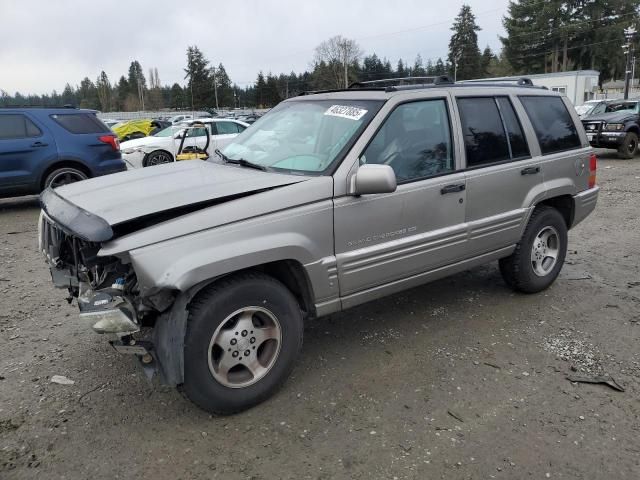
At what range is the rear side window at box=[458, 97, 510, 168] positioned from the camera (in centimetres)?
407

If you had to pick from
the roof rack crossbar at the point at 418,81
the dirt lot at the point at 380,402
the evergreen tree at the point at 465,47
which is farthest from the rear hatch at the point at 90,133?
the evergreen tree at the point at 465,47

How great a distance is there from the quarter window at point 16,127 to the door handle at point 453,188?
7.83 m

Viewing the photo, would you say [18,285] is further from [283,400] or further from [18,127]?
[18,127]

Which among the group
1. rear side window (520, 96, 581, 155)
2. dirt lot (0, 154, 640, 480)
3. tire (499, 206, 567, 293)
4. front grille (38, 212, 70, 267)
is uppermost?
rear side window (520, 96, 581, 155)

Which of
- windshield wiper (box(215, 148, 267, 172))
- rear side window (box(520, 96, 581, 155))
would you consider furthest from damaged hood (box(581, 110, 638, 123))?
windshield wiper (box(215, 148, 267, 172))

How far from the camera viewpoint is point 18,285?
5.39m

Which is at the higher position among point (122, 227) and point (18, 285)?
point (122, 227)

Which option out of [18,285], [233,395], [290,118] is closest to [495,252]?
[290,118]

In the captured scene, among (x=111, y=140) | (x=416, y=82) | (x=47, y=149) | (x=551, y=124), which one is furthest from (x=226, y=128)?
(x=551, y=124)

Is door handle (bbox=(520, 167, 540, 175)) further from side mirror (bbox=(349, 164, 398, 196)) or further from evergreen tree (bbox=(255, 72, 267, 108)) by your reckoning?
evergreen tree (bbox=(255, 72, 267, 108))

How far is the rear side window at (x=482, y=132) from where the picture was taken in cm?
407

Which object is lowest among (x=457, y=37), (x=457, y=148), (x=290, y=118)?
(x=457, y=148)

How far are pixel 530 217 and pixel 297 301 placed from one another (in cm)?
242

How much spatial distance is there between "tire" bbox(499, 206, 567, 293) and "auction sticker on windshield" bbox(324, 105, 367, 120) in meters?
1.98
